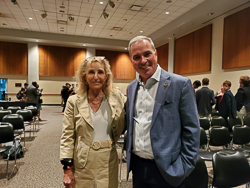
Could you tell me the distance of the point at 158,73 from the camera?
48.6 inches

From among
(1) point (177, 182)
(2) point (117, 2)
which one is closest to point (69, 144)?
(1) point (177, 182)

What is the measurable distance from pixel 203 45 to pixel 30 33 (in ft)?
35.8

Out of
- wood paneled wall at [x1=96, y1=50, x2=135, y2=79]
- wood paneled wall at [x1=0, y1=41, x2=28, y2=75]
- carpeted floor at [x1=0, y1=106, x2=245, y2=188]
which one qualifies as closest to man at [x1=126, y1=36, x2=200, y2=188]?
carpeted floor at [x1=0, y1=106, x2=245, y2=188]

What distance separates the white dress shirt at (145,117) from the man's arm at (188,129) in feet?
0.62

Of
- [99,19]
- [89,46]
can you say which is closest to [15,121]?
[99,19]

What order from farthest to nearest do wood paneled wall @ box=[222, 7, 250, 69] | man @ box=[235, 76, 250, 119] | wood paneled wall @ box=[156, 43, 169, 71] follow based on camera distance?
1. wood paneled wall @ box=[156, 43, 169, 71]
2. wood paneled wall @ box=[222, 7, 250, 69]
3. man @ box=[235, 76, 250, 119]

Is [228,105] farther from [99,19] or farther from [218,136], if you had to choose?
[99,19]

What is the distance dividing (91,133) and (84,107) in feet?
0.70

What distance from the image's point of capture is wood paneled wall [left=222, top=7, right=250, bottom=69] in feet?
23.0

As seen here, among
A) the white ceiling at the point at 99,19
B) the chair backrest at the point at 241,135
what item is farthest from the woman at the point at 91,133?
the white ceiling at the point at 99,19

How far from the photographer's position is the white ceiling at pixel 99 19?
7965 mm

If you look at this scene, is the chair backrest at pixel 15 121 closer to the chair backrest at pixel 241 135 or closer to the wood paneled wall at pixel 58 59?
the chair backrest at pixel 241 135

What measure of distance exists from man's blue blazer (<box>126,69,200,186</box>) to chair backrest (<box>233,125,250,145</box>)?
264cm

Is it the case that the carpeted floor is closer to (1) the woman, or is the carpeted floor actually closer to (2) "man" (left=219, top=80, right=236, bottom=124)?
(1) the woman
